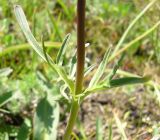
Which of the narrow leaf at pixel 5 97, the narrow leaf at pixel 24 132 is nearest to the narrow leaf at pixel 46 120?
the narrow leaf at pixel 24 132

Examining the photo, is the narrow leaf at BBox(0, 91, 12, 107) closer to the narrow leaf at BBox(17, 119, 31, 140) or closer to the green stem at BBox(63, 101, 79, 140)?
the narrow leaf at BBox(17, 119, 31, 140)

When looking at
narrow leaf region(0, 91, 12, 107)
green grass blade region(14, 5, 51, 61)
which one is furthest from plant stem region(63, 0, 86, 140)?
narrow leaf region(0, 91, 12, 107)

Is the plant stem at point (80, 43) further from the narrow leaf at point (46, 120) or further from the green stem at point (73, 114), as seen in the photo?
the narrow leaf at point (46, 120)

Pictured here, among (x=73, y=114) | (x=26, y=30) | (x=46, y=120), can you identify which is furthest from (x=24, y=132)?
(x=26, y=30)

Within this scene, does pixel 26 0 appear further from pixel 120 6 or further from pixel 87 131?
pixel 87 131

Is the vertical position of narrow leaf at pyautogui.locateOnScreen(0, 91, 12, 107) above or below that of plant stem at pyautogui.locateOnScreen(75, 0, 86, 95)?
below

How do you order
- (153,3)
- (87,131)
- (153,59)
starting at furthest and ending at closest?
(153,59) → (153,3) → (87,131)

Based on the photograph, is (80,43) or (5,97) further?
(5,97)

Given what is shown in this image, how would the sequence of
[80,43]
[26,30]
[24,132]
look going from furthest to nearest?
[24,132], [26,30], [80,43]

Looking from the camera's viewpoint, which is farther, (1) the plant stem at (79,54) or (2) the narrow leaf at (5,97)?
Result: (2) the narrow leaf at (5,97)

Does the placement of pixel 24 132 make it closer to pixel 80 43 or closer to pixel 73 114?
pixel 73 114

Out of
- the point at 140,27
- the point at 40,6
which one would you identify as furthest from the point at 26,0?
the point at 140,27
